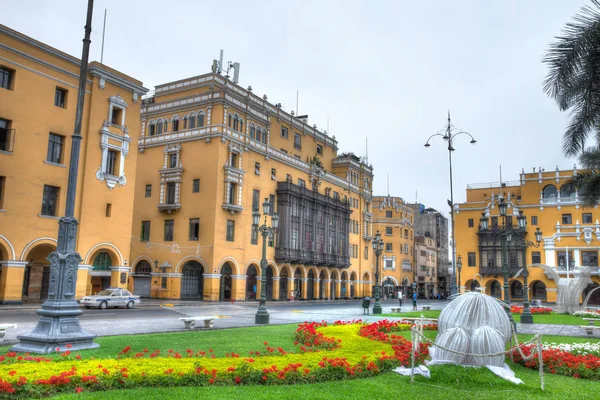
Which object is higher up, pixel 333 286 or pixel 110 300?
pixel 333 286

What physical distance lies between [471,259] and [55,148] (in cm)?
5241

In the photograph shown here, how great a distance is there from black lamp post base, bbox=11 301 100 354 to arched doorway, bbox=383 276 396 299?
73359mm

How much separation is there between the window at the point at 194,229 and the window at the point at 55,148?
13.6 meters

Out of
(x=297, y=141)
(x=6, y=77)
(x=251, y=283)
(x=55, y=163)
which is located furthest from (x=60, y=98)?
(x=297, y=141)

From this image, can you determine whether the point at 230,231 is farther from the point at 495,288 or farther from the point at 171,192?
the point at 495,288

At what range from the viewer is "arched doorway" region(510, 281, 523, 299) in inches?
2442

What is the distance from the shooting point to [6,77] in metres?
29.5

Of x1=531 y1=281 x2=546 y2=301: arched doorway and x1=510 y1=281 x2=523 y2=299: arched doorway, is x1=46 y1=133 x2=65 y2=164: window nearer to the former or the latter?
x1=510 y1=281 x2=523 y2=299: arched doorway

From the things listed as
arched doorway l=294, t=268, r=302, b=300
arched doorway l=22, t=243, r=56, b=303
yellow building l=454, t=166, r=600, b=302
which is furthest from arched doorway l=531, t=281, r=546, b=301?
arched doorway l=22, t=243, r=56, b=303

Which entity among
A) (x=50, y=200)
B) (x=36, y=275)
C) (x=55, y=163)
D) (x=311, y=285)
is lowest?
(x=311, y=285)

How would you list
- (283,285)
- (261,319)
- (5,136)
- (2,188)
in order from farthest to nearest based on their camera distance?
(283,285)
(5,136)
(2,188)
(261,319)

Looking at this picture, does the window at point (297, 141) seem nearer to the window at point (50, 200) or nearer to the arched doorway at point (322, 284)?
the arched doorway at point (322, 284)

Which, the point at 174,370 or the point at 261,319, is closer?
the point at 174,370

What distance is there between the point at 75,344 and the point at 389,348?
24.9ft
